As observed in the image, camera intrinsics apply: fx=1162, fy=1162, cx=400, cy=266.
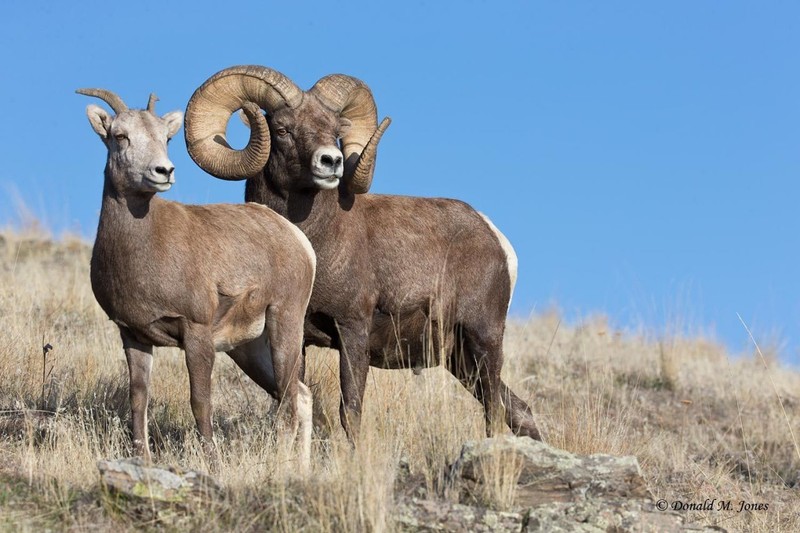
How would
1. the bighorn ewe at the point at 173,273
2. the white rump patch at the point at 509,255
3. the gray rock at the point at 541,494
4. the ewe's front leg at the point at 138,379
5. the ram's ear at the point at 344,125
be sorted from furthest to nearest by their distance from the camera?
the white rump patch at the point at 509,255, the ram's ear at the point at 344,125, the ewe's front leg at the point at 138,379, the bighorn ewe at the point at 173,273, the gray rock at the point at 541,494

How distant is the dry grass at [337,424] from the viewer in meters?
5.75

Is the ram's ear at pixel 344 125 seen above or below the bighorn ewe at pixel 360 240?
above

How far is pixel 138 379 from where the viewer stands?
291 inches

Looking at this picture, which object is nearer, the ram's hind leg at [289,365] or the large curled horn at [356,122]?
the ram's hind leg at [289,365]

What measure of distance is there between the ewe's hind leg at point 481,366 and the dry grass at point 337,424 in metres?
0.20

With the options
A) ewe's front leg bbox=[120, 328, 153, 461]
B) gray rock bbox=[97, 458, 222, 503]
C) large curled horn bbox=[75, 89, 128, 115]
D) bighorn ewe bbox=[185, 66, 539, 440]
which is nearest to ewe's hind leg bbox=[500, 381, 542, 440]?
bighorn ewe bbox=[185, 66, 539, 440]

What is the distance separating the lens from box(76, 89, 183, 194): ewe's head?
692cm

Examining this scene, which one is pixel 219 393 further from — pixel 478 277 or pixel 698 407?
pixel 698 407

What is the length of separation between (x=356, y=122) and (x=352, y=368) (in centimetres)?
219

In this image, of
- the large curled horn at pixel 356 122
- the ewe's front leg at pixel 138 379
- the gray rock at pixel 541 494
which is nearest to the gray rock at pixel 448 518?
the gray rock at pixel 541 494

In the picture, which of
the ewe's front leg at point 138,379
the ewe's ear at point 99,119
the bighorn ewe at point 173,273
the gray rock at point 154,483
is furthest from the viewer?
the ewe's front leg at point 138,379

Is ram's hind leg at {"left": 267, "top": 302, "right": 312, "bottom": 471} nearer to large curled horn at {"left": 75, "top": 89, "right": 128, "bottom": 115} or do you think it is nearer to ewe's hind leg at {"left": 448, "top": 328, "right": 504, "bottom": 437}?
large curled horn at {"left": 75, "top": 89, "right": 128, "bottom": 115}

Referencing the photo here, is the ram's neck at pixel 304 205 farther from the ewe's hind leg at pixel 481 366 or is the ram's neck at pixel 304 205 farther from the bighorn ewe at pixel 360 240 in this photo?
the ewe's hind leg at pixel 481 366

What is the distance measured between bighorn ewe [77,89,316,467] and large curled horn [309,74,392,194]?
4.37 ft
